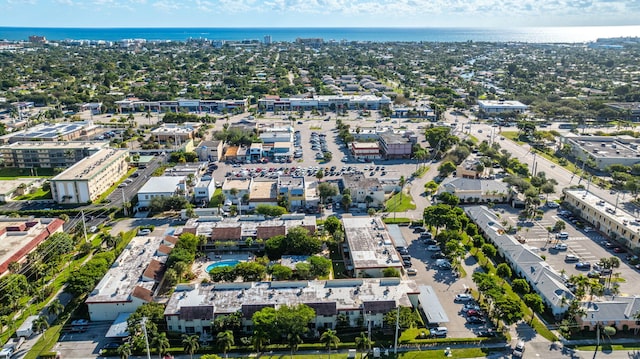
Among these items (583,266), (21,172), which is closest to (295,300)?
(583,266)

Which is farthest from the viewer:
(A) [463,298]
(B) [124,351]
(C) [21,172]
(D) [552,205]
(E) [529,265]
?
(C) [21,172]

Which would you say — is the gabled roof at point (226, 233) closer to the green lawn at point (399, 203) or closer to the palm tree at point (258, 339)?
the palm tree at point (258, 339)

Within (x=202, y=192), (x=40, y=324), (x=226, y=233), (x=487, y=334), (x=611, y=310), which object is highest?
(x=202, y=192)

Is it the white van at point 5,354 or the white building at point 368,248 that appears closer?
the white van at point 5,354

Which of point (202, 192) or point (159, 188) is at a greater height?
point (159, 188)

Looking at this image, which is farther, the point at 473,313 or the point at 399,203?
the point at 399,203

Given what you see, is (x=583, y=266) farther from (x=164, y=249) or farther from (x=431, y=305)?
(x=164, y=249)

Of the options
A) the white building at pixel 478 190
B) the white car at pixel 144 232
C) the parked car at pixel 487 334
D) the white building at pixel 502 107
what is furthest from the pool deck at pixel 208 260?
the white building at pixel 502 107
